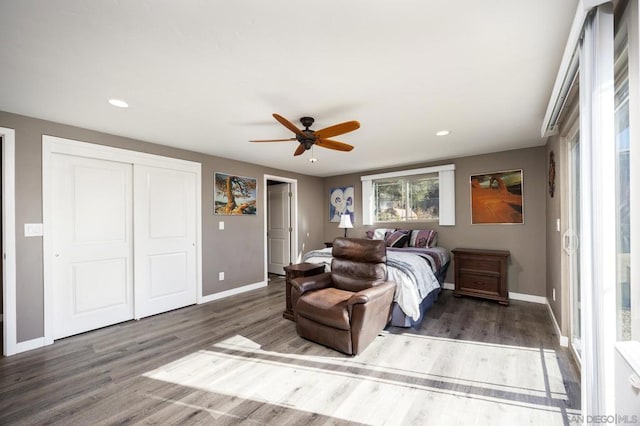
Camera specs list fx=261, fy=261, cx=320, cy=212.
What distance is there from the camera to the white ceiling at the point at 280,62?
135 centimetres

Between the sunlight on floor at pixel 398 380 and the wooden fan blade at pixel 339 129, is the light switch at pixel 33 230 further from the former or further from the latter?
the wooden fan blade at pixel 339 129

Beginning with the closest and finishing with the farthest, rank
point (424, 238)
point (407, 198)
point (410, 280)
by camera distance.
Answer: point (410, 280) < point (424, 238) < point (407, 198)

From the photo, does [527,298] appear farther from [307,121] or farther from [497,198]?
[307,121]

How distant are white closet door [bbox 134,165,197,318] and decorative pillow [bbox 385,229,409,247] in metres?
3.26

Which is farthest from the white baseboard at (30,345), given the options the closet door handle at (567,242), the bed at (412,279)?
the closet door handle at (567,242)

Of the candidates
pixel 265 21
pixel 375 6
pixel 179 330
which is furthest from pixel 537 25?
pixel 179 330

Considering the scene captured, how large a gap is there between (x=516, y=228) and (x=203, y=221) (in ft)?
15.9

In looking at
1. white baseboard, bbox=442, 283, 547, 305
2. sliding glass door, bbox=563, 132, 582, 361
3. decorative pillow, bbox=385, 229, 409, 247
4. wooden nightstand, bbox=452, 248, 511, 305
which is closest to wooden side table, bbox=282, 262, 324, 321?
decorative pillow, bbox=385, 229, 409, 247

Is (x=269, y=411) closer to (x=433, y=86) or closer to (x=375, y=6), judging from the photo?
(x=375, y=6)

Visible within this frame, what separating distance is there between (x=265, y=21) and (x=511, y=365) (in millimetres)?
3102

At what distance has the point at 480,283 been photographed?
12.8ft

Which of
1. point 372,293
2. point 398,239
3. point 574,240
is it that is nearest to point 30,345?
point 372,293

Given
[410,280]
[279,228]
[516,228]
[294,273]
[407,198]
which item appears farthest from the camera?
[279,228]

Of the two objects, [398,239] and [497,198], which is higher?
[497,198]
